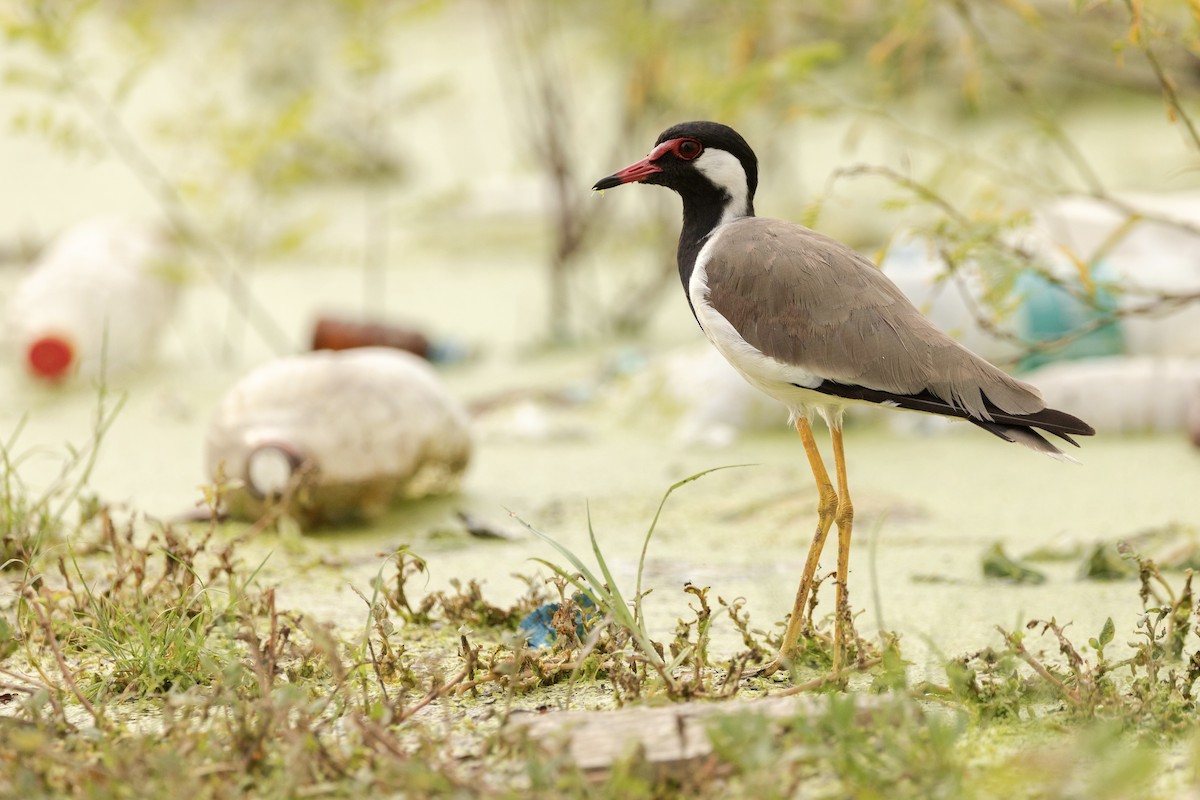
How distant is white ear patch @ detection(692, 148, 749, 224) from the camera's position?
246 centimetres

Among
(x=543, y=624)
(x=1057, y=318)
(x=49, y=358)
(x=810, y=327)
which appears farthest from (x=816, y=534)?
(x=49, y=358)

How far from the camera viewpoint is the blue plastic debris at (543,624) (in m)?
2.33

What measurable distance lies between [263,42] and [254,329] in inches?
164

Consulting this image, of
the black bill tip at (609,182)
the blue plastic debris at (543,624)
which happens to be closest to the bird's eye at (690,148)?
the black bill tip at (609,182)

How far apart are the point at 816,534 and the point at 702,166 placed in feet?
2.17

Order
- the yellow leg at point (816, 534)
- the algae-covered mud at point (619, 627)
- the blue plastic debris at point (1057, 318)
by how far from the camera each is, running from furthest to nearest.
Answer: the blue plastic debris at point (1057, 318), the yellow leg at point (816, 534), the algae-covered mud at point (619, 627)

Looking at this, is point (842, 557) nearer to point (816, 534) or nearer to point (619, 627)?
point (816, 534)

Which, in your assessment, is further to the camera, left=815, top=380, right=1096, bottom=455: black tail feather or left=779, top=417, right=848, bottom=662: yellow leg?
left=779, top=417, right=848, bottom=662: yellow leg

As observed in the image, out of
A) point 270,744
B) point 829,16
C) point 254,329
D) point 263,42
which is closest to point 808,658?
point 270,744

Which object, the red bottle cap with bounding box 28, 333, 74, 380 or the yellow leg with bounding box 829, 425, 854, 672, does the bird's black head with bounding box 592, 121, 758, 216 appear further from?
the red bottle cap with bounding box 28, 333, 74, 380

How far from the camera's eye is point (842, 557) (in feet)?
7.79

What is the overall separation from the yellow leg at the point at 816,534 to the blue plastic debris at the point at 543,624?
1.05 feet

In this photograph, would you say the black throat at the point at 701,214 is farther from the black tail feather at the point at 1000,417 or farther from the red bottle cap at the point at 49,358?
the red bottle cap at the point at 49,358

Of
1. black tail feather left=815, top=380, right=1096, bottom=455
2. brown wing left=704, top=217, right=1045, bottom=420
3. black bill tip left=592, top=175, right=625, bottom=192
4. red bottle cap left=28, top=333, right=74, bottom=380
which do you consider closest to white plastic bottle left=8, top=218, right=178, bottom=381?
red bottle cap left=28, top=333, right=74, bottom=380
